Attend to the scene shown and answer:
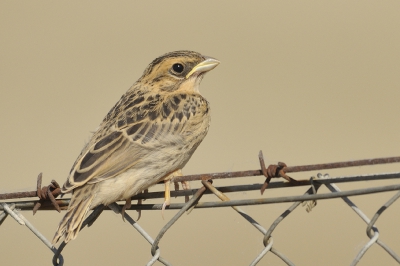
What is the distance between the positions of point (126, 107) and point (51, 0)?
59.7ft

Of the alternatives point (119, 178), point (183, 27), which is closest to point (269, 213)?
point (119, 178)

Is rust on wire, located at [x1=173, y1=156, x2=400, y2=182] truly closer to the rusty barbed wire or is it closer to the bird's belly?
the rusty barbed wire

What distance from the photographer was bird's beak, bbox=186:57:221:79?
7.35 meters

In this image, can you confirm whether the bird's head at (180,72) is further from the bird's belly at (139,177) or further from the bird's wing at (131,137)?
the bird's belly at (139,177)

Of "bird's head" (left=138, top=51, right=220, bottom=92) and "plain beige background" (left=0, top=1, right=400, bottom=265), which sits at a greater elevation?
"bird's head" (left=138, top=51, right=220, bottom=92)

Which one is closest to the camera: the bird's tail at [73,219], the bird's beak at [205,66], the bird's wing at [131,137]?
the bird's tail at [73,219]

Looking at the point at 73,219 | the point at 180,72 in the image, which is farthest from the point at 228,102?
the point at 73,219

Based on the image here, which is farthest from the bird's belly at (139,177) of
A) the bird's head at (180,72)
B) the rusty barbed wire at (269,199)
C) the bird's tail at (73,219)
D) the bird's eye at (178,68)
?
the bird's eye at (178,68)

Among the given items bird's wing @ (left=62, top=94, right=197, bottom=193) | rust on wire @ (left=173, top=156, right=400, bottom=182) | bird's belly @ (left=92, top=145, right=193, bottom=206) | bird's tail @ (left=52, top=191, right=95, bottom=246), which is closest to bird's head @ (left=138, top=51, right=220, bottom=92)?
bird's wing @ (left=62, top=94, right=197, bottom=193)

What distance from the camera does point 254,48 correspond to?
778 inches

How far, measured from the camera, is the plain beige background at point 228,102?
11.3 meters

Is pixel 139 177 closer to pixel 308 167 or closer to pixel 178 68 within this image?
pixel 178 68

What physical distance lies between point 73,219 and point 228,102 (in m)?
11.6

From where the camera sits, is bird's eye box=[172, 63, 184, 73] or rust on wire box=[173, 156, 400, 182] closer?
rust on wire box=[173, 156, 400, 182]
